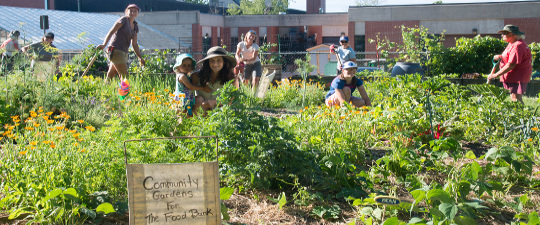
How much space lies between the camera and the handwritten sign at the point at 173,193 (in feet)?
7.32

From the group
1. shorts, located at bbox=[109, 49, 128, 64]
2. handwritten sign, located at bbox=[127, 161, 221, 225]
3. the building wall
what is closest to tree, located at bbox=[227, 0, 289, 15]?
the building wall

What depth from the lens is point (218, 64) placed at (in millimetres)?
5359

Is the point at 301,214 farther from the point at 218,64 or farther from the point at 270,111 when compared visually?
the point at 270,111

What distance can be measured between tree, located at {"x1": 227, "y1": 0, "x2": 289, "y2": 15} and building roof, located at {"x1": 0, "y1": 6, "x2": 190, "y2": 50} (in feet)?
80.0

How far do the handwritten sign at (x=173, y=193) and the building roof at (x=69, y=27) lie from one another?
17.8m

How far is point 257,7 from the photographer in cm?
5434

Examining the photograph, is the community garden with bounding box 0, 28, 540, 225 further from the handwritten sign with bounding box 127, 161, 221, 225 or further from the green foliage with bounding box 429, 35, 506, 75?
the green foliage with bounding box 429, 35, 506, 75

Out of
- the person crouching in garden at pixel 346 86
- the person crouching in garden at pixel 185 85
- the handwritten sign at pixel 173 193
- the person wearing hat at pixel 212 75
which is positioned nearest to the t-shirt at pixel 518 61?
the person crouching in garden at pixel 346 86

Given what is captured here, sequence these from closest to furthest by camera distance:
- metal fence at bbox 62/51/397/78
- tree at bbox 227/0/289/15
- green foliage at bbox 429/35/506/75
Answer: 1. green foliage at bbox 429/35/506/75
2. metal fence at bbox 62/51/397/78
3. tree at bbox 227/0/289/15

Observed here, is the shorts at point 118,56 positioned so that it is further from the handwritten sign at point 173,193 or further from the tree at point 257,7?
the tree at point 257,7

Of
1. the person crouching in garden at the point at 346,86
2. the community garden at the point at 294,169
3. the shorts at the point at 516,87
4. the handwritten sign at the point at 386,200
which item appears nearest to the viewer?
the handwritten sign at the point at 386,200

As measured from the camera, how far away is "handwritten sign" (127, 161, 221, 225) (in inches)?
87.8

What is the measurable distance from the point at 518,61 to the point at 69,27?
21556mm

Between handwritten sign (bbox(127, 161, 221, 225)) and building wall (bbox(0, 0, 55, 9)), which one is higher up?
building wall (bbox(0, 0, 55, 9))
